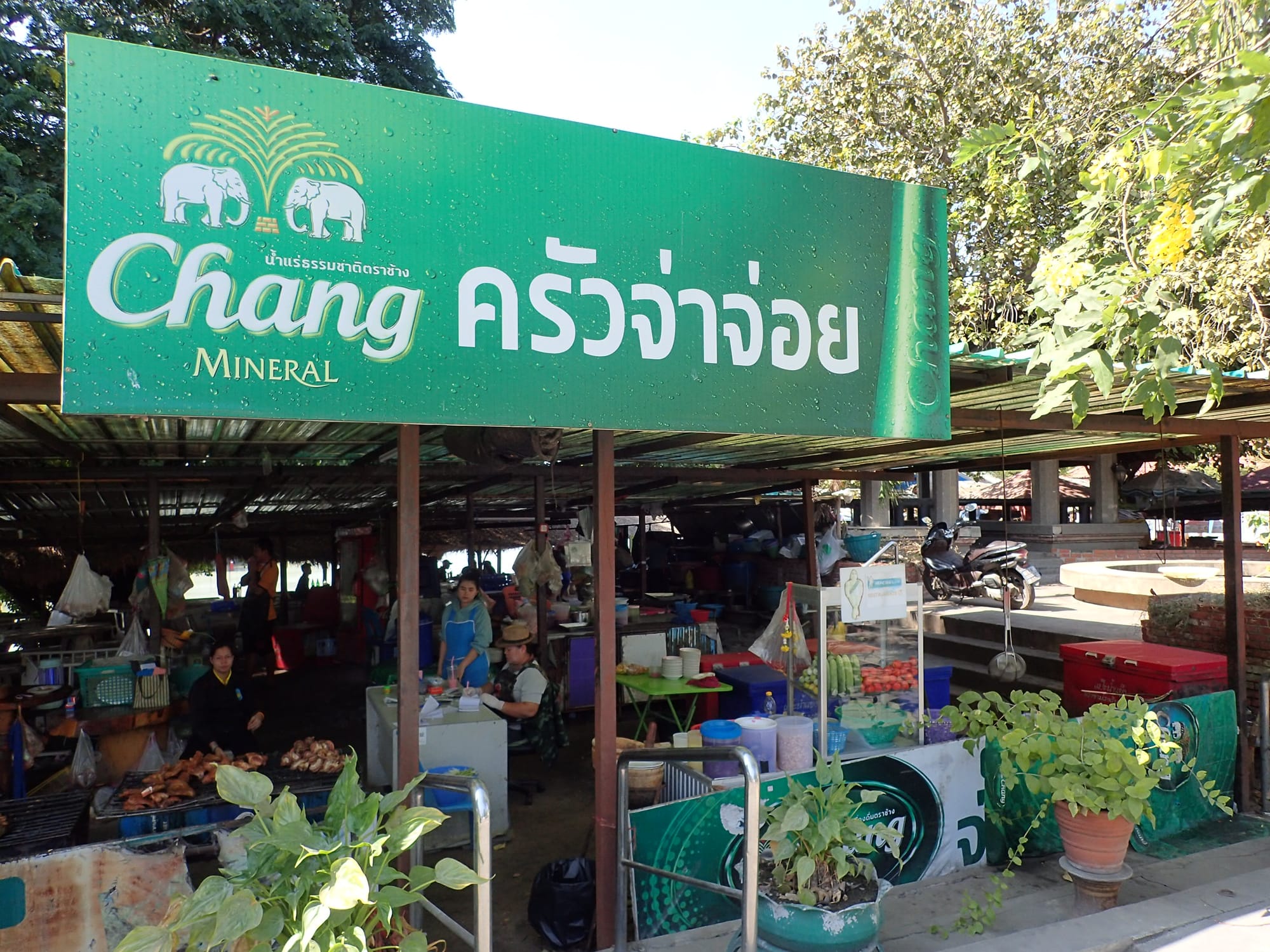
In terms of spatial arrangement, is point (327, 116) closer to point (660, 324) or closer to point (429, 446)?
point (660, 324)

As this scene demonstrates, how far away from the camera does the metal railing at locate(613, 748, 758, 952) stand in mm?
3336

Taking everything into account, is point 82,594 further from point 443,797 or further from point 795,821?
point 795,821

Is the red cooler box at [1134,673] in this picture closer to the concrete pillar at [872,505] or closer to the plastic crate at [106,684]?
the plastic crate at [106,684]

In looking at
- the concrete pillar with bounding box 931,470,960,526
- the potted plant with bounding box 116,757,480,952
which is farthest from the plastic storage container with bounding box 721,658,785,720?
the concrete pillar with bounding box 931,470,960,526

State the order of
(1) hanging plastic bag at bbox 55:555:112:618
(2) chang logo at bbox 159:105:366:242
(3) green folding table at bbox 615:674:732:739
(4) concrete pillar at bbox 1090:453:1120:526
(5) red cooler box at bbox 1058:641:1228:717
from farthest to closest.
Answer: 1. (4) concrete pillar at bbox 1090:453:1120:526
2. (1) hanging plastic bag at bbox 55:555:112:618
3. (3) green folding table at bbox 615:674:732:739
4. (5) red cooler box at bbox 1058:641:1228:717
5. (2) chang logo at bbox 159:105:366:242

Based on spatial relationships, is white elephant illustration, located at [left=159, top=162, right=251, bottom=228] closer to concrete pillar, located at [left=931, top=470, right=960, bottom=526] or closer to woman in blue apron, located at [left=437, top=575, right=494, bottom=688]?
woman in blue apron, located at [left=437, top=575, right=494, bottom=688]

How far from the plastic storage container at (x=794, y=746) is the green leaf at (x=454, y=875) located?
8.66ft

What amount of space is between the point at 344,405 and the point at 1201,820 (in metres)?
6.56

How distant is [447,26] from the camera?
16484mm

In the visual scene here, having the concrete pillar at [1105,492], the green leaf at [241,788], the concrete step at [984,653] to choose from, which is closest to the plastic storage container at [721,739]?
the green leaf at [241,788]

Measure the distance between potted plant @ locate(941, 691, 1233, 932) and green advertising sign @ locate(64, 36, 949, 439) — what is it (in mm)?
1827

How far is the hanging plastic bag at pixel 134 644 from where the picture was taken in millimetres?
7336

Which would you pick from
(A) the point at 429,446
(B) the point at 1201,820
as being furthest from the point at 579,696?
(B) the point at 1201,820

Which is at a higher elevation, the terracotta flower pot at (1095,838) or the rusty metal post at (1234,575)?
the rusty metal post at (1234,575)
